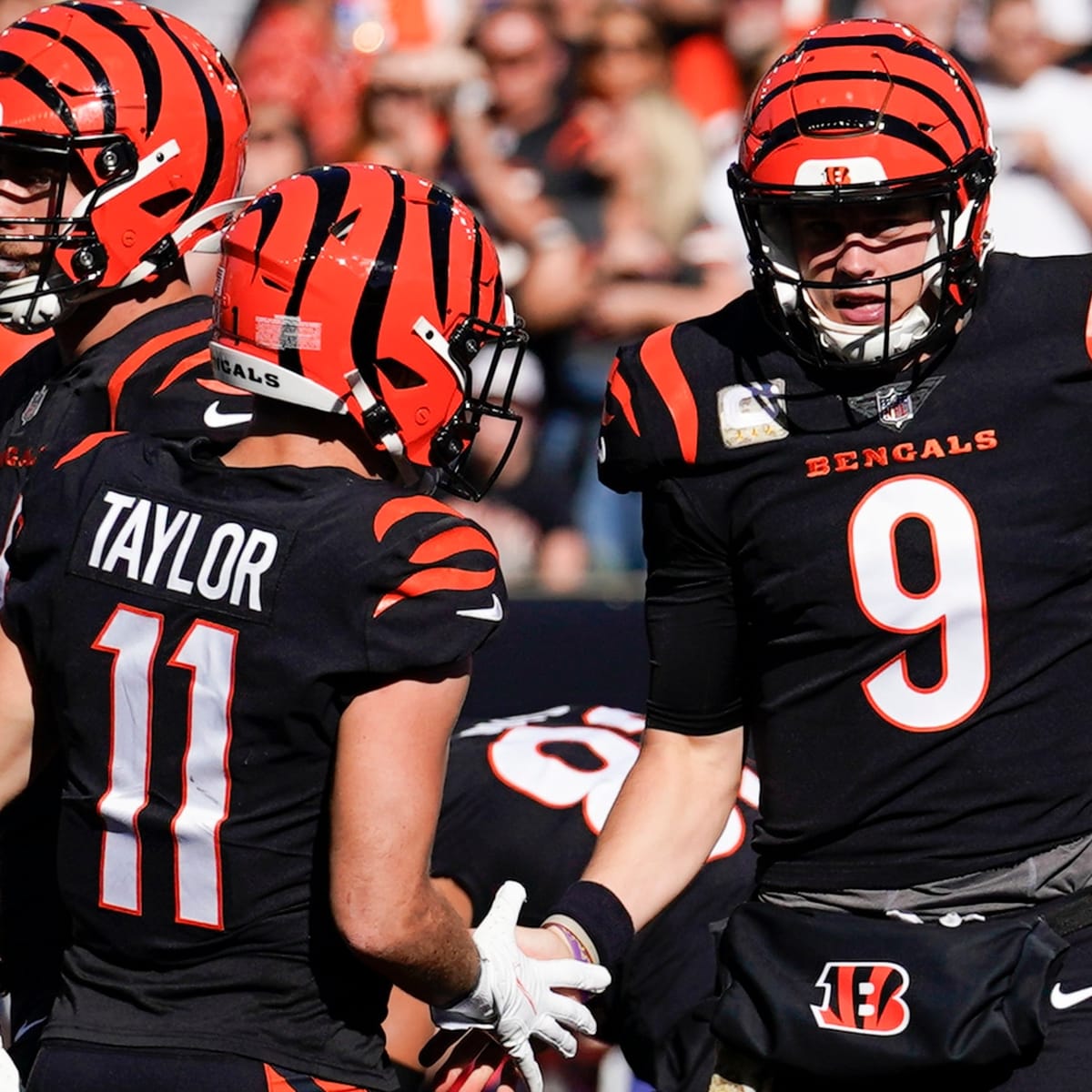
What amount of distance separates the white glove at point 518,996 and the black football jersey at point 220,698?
132mm

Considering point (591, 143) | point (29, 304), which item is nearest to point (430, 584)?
point (29, 304)

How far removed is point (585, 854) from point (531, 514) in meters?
2.94

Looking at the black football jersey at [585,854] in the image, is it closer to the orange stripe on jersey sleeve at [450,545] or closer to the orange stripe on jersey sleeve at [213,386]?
the orange stripe on jersey sleeve at [213,386]

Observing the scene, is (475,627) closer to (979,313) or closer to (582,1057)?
(979,313)

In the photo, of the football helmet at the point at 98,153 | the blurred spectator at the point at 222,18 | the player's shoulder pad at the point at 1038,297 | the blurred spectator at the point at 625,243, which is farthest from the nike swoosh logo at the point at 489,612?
the blurred spectator at the point at 222,18

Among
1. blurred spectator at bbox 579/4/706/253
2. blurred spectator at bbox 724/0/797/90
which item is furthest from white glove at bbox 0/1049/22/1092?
blurred spectator at bbox 724/0/797/90

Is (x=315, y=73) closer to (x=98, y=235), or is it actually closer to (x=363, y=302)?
(x=98, y=235)

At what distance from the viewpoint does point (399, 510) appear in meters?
2.05

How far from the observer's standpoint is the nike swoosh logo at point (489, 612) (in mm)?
2023

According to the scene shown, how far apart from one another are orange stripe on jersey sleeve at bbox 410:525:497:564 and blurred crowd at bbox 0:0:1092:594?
3915 millimetres

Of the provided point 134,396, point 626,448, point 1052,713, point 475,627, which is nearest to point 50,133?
point 134,396

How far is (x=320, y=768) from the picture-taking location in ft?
6.81

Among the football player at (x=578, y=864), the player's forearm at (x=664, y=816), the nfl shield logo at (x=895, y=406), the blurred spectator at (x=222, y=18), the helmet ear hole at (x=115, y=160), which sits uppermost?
the blurred spectator at (x=222, y=18)

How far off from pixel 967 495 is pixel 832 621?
219 millimetres
